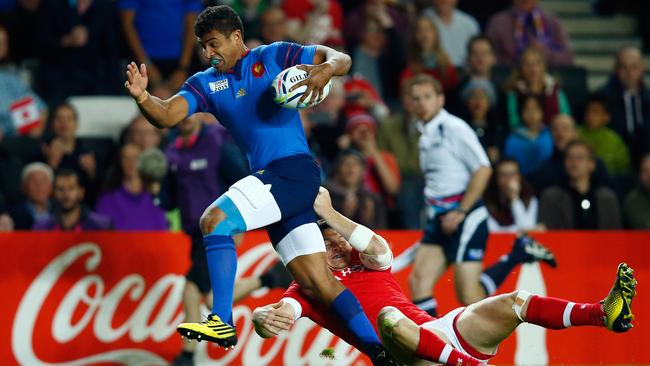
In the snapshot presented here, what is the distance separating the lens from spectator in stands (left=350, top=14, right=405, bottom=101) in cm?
1295

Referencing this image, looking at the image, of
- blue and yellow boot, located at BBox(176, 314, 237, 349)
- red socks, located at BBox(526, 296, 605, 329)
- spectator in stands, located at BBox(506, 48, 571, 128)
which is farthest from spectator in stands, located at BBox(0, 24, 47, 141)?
red socks, located at BBox(526, 296, 605, 329)

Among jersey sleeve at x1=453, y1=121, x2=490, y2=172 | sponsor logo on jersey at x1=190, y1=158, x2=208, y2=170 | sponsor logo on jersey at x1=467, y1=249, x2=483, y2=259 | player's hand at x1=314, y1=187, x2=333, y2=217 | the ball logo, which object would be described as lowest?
sponsor logo on jersey at x1=467, y1=249, x2=483, y2=259

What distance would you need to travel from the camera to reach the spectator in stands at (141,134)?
11.1 m

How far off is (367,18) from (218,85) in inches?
247

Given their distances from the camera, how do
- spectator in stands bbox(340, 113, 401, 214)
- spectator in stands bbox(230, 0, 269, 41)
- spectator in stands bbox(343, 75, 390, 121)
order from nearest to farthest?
1. spectator in stands bbox(340, 113, 401, 214)
2. spectator in stands bbox(343, 75, 390, 121)
3. spectator in stands bbox(230, 0, 269, 41)

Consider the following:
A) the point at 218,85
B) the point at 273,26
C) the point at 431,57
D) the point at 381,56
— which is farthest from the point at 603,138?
the point at 218,85

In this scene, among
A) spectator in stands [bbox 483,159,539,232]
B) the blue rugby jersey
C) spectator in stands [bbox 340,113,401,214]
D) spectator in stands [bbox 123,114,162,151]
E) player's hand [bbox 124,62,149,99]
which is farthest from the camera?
spectator in stands [bbox 340,113,401,214]

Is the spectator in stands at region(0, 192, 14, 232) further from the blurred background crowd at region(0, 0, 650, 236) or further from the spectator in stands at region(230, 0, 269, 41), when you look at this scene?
the spectator in stands at region(230, 0, 269, 41)

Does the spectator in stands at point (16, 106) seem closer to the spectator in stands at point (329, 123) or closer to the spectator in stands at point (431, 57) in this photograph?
the spectator in stands at point (329, 123)

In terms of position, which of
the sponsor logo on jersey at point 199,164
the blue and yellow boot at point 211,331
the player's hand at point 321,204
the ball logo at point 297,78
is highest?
the ball logo at point 297,78

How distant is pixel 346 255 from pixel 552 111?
557 centimetres

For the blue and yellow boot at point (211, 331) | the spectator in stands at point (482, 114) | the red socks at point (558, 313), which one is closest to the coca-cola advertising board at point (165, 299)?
the spectator in stands at point (482, 114)

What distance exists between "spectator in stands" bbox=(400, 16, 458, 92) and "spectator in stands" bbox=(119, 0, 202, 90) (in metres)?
2.27

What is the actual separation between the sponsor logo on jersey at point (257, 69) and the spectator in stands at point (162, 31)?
5442mm
